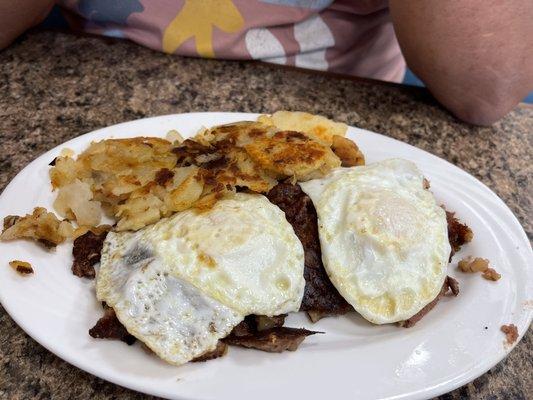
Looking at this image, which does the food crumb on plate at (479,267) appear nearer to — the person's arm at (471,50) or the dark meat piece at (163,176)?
the dark meat piece at (163,176)

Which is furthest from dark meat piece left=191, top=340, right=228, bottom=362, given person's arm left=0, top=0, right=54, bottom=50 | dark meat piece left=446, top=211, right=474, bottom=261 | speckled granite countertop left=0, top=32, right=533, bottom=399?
person's arm left=0, top=0, right=54, bottom=50

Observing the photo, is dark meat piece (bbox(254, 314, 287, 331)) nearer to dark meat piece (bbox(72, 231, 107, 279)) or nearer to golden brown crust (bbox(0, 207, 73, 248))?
dark meat piece (bbox(72, 231, 107, 279))

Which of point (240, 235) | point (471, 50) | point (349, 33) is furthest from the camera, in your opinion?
point (349, 33)

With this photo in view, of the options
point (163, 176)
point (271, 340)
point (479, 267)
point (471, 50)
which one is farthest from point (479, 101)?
point (271, 340)

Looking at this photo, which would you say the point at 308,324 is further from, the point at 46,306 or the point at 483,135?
the point at 483,135

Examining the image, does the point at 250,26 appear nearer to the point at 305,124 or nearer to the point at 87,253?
the point at 305,124

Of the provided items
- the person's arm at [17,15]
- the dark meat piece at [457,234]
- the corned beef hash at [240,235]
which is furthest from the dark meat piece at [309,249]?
the person's arm at [17,15]
